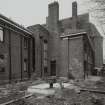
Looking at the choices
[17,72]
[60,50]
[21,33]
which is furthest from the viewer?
[60,50]

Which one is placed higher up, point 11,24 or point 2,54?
point 11,24

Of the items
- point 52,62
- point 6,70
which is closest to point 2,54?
point 6,70

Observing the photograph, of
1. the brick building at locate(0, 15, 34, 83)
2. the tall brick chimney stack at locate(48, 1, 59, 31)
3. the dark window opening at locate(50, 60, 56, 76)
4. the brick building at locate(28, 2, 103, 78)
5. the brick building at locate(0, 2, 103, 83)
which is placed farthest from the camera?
the tall brick chimney stack at locate(48, 1, 59, 31)

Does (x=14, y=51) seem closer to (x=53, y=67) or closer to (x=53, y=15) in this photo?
(x=53, y=67)

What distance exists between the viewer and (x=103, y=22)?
9.00 metres

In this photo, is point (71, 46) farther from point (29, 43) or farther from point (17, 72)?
point (17, 72)

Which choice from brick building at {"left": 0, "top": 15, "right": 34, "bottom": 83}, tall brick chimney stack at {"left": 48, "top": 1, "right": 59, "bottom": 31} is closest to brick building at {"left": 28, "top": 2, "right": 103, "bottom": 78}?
tall brick chimney stack at {"left": 48, "top": 1, "right": 59, "bottom": 31}

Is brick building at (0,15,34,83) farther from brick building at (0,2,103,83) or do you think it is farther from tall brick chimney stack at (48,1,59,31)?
tall brick chimney stack at (48,1,59,31)

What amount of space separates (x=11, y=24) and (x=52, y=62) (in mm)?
10580

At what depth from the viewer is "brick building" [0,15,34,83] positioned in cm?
1525

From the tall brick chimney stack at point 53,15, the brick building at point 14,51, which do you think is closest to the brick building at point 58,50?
the tall brick chimney stack at point 53,15

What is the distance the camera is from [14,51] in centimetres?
1719

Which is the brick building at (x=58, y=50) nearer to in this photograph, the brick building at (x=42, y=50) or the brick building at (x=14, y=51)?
the brick building at (x=42, y=50)

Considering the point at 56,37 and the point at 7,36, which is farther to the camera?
the point at 56,37
